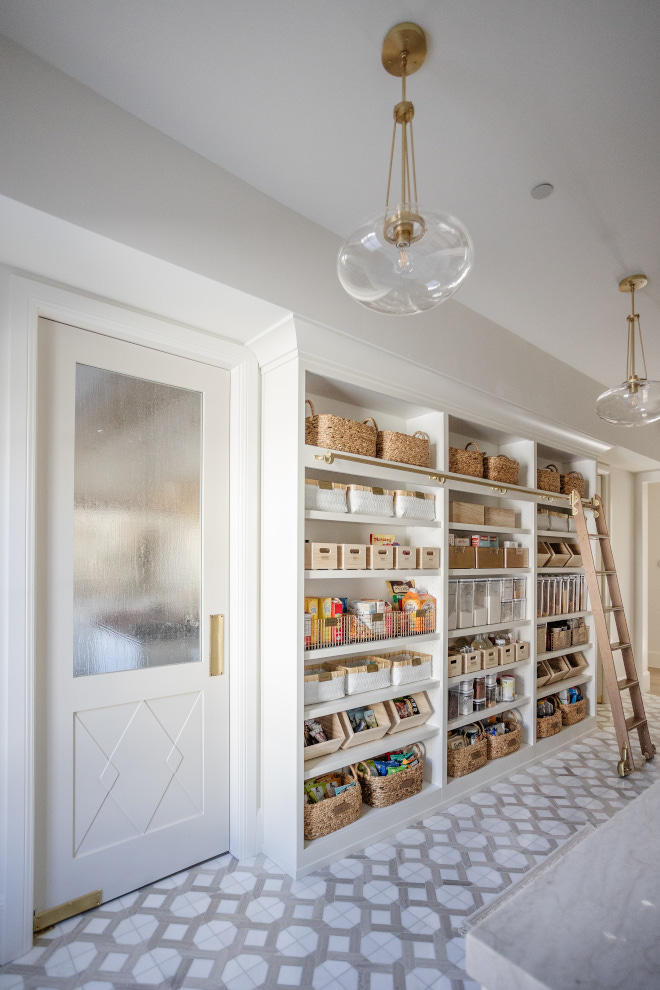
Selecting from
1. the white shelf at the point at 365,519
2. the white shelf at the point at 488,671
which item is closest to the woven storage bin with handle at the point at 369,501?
the white shelf at the point at 365,519

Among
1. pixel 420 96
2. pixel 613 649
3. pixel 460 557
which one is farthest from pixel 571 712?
pixel 420 96

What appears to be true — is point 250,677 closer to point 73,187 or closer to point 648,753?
point 73,187

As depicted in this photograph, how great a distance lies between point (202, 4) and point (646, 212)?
1.77 m

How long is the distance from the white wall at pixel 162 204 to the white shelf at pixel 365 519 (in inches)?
31.5

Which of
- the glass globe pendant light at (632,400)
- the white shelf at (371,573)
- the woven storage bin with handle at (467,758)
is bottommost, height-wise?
the woven storage bin with handle at (467,758)

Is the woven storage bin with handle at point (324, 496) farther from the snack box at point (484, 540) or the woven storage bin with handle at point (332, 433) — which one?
the snack box at point (484, 540)

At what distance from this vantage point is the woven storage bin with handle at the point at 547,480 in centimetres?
386

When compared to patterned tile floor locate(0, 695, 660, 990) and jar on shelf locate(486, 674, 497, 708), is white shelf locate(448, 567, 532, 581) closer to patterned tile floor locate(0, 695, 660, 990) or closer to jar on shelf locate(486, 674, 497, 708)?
jar on shelf locate(486, 674, 497, 708)

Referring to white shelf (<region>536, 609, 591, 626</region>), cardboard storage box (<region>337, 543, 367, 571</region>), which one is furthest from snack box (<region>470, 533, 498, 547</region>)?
cardboard storage box (<region>337, 543, 367, 571</region>)

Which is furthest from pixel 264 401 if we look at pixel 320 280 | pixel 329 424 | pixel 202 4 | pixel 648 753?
pixel 648 753

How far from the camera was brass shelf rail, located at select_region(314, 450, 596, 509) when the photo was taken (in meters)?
2.49

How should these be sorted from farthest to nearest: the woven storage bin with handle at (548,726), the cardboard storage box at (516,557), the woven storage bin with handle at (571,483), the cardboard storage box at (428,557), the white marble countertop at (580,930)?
the woven storage bin with handle at (571,483), the woven storage bin with handle at (548,726), the cardboard storage box at (516,557), the cardboard storage box at (428,557), the white marble countertop at (580,930)

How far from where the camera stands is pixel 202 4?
1380 mm

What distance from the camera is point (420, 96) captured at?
1663 millimetres
